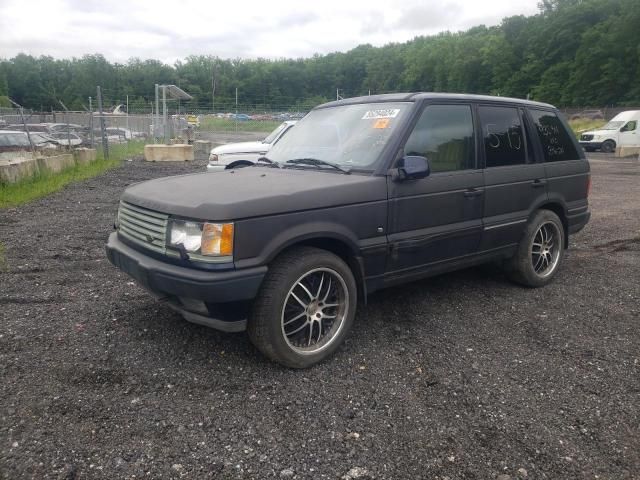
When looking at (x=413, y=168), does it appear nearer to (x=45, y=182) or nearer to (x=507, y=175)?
(x=507, y=175)

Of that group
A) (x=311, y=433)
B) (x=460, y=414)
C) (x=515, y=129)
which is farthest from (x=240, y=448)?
(x=515, y=129)

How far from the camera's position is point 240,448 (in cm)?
249

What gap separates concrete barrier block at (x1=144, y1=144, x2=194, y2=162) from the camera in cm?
1869

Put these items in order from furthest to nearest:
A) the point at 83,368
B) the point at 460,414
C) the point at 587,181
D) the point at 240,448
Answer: the point at 587,181
the point at 83,368
the point at 460,414
the point at 240,448

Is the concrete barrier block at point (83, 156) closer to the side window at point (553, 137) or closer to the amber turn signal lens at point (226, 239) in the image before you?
the side window at point (553, 137)

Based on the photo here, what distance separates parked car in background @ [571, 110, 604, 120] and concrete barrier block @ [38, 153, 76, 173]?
40390mm

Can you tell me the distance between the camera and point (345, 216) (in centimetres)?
337

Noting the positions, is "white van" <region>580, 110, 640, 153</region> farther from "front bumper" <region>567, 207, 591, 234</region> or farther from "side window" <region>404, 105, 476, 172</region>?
"side window" <region>404, 105, 476, 172</region>

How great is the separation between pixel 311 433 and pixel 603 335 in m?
2.60

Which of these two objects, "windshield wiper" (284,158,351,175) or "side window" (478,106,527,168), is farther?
"side window" (478,106,527,168)

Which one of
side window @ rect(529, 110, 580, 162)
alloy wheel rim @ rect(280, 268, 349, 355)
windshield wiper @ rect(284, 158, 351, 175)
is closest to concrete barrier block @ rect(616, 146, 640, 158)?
side window @ rect(529, 110, 580, 162)

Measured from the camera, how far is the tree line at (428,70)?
5322cm

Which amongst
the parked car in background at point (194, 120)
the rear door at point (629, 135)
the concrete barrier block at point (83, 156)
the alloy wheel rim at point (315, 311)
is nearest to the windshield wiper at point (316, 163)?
the alloy wheel rim at point (315, 311)

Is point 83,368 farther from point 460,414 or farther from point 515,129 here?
point 515,129
